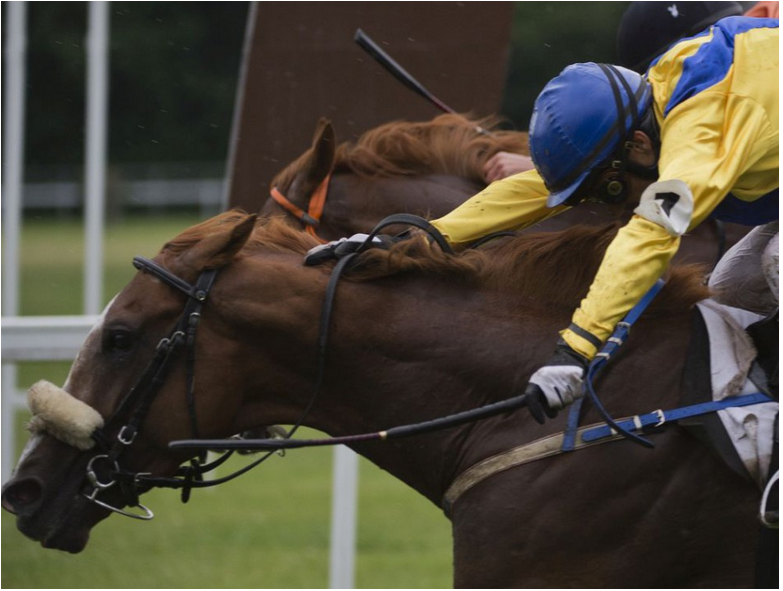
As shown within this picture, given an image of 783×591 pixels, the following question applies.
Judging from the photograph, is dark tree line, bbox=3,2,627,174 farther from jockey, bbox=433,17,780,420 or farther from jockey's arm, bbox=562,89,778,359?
jockey's arm, bbox=562,89,778,359

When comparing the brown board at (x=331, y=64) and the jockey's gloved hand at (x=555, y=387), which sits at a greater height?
the jockey's gloved hand at (x=555, y=387)

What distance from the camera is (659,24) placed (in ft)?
15.7

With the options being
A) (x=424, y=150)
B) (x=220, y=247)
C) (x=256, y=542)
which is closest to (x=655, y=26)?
(x=424, y=150)

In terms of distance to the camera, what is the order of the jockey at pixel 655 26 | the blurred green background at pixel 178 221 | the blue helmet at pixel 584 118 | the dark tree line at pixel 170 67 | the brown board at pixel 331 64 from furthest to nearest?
the dark tree line at pixel 170 67 → the blurred green background at pixel 178 221 → the brown board at pixel 331 64 → the jockey at pixel 655 26 → the blue helmet at pixel 584 118

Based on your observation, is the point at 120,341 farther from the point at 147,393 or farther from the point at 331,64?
the point at 331,64

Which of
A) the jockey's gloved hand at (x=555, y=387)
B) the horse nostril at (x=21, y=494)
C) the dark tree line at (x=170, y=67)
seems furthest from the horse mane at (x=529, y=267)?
the dark tree line at (x=170, y=67)

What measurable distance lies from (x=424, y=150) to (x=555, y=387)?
2603 millimetres

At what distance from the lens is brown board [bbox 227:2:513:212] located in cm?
585

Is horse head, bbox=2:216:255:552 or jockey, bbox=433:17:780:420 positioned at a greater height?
jockey, bbox=433:17:780:420

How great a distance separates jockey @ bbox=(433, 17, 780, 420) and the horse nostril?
1.29 metres

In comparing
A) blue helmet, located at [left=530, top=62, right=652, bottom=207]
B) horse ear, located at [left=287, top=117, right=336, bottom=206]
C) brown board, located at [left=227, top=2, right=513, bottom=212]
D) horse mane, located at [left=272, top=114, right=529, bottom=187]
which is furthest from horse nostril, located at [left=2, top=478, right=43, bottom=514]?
brown board, located at [left=227, top=2, right=513, bottom=212]

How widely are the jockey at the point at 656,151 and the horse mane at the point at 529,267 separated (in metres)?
0.12

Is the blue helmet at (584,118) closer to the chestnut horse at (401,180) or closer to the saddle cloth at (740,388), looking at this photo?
the saddle cloth at (740,388)

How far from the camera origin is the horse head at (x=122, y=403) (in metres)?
3.02
